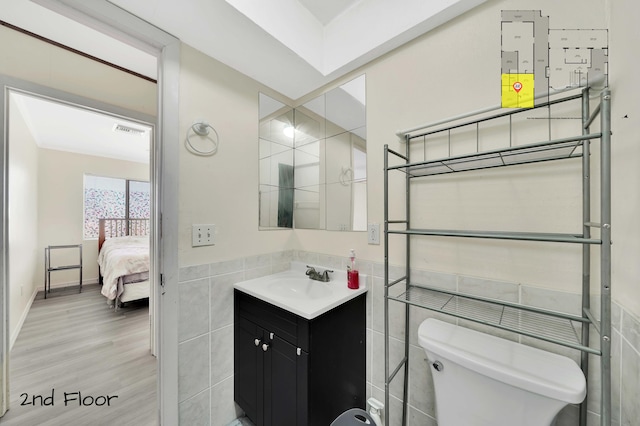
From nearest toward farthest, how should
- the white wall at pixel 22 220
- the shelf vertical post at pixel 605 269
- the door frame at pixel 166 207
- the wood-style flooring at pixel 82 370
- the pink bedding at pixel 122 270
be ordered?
the shelf vertical post at pixel 605 269, the door frame at pixel 166 207, the wood-style flooring at pixel 82 370, the white wall at pixel 22 220, the pink bedding at pixel 122 270

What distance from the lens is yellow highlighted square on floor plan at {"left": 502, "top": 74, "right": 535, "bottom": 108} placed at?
86 cm

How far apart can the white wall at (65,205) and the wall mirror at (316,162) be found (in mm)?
4576

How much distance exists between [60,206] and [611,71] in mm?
6188

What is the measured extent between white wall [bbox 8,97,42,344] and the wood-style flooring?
29cm

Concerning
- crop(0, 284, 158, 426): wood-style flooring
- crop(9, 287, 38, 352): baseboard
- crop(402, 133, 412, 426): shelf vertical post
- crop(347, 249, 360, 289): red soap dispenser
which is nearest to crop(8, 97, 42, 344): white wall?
crop(9, 287, 38, 352): baseboard

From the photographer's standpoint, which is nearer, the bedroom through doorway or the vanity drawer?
the vanity drawer

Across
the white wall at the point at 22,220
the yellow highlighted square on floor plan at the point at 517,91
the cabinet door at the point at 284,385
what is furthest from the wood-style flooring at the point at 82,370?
the yellow highlighted square on floor plan at the point at 517,91

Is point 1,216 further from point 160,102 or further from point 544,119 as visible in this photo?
point 544,119

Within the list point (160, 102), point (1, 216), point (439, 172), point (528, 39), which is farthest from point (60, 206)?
point (528, 39)

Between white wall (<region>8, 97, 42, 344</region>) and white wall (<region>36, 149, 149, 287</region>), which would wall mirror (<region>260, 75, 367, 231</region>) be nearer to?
white wall (<region>8, 97, 42, 344</region>)

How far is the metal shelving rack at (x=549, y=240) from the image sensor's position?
559 millimetres

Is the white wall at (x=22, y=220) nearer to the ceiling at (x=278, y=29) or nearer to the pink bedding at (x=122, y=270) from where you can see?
the pink bedding at (x=122, y=270)

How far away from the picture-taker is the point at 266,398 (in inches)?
46.5

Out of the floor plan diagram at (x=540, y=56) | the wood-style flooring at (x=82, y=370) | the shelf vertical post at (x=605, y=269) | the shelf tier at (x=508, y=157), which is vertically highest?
the floor plan diagram at (x=540, y=56)
